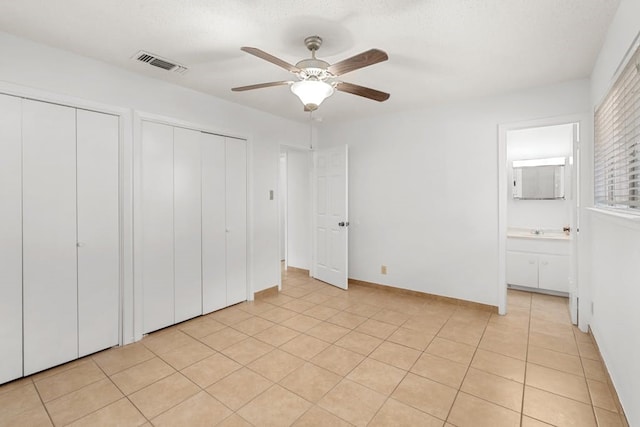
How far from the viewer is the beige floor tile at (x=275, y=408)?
1.84 meters

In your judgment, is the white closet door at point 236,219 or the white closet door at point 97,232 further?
the white closet door at point 236,219

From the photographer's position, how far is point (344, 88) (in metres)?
2.26

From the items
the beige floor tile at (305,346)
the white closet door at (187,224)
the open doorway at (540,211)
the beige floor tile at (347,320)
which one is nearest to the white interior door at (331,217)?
the beige floor tile at (347,320)

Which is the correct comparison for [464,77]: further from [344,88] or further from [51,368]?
[51,368]

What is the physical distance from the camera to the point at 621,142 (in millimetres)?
1952

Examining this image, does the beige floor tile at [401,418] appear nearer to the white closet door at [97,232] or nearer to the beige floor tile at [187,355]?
the beige floor tile at [187,355]

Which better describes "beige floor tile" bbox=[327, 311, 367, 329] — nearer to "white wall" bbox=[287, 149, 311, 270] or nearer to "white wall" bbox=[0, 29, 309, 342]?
"white wall" bbox=[0, 29, 309, 342]

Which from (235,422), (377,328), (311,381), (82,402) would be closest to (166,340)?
(82,402)

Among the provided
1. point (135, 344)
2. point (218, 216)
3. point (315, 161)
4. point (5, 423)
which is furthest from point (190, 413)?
point (315, 161)

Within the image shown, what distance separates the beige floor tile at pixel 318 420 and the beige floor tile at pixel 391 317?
1554 millimetres

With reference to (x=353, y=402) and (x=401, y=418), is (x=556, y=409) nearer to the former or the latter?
(x=401, y=418)

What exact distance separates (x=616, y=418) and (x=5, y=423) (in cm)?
363

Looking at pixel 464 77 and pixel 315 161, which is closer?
pixel 464 77

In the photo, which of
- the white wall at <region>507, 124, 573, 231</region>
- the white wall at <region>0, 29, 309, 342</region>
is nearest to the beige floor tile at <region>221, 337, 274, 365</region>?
the white wall at <region>0, 29, 309, 342</region>
